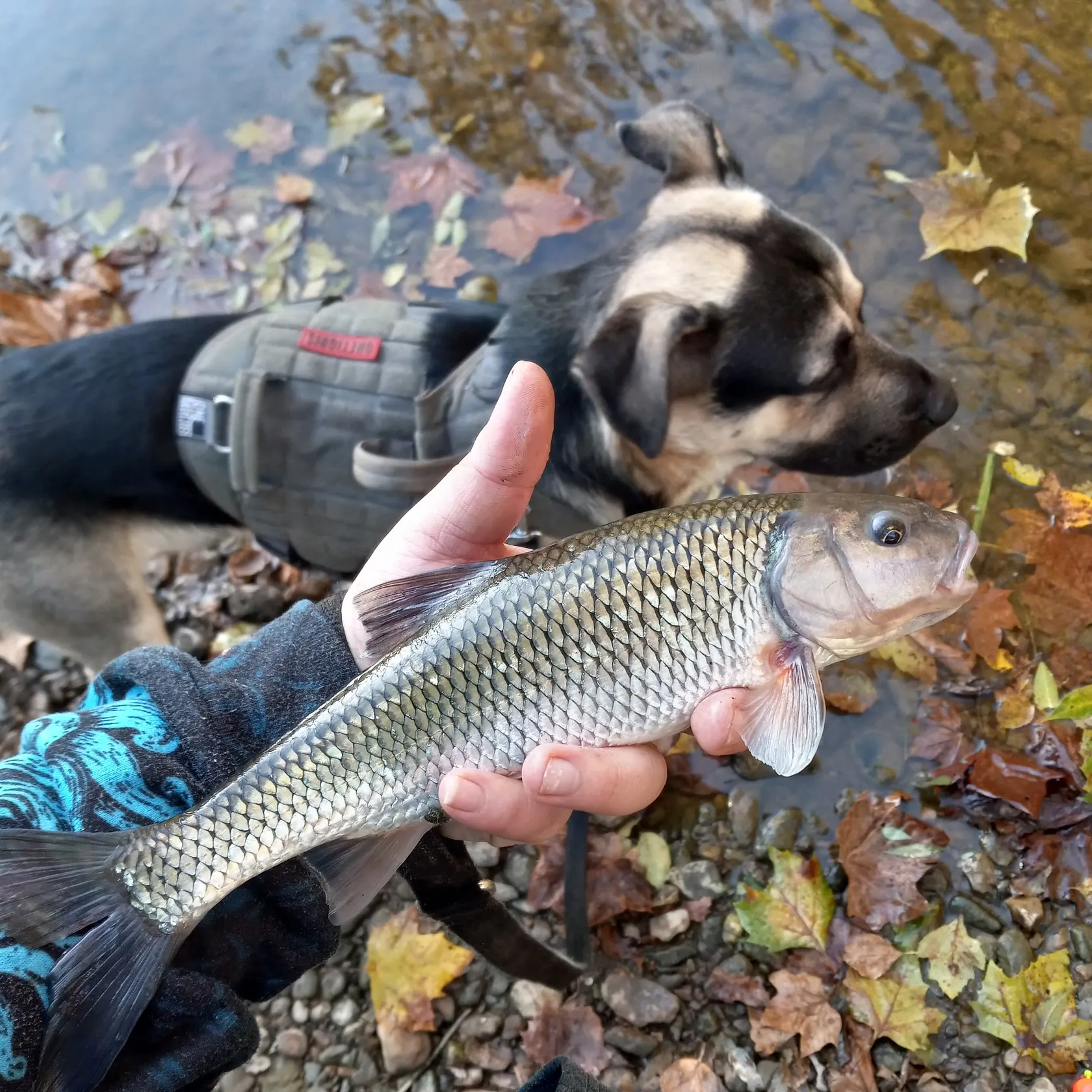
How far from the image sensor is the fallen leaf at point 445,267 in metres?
5.72

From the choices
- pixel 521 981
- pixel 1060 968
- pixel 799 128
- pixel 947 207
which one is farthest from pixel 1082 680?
pixel 799 128

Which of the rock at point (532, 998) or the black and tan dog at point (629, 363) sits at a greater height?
the black and tan dog at point (629, 363)

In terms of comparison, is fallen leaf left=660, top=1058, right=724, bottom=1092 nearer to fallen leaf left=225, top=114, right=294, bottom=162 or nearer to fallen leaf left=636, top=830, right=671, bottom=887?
fallen leaf left=636, top=830, right=671, bottom=887

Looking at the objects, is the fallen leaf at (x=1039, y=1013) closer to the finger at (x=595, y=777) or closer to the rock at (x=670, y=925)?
the rock at (x=670, y=925)

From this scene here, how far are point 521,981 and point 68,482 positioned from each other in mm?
2700

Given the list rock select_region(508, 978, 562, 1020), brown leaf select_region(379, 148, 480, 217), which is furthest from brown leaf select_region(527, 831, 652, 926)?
brown leaf select_region(379, 148, 480, 217)

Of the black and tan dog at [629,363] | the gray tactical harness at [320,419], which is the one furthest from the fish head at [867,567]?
the gray tactical harness at [320,419]

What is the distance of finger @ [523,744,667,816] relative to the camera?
6.30 ft

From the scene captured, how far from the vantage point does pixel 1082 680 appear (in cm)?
342

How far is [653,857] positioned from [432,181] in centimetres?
488

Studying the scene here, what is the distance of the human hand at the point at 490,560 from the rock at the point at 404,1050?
964 mm

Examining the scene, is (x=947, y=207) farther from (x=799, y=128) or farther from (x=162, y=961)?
(x=162, y=961)

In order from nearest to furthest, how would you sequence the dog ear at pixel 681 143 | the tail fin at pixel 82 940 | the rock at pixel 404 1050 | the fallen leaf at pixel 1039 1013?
the tail fin at pixel 82 940 < the fallen leaf at pixel 1039 1013 < the rock at pixel 404 1050 < the dog ear at pixel 681 143

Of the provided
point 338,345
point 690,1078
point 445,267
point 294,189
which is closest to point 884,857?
point 690,1078
